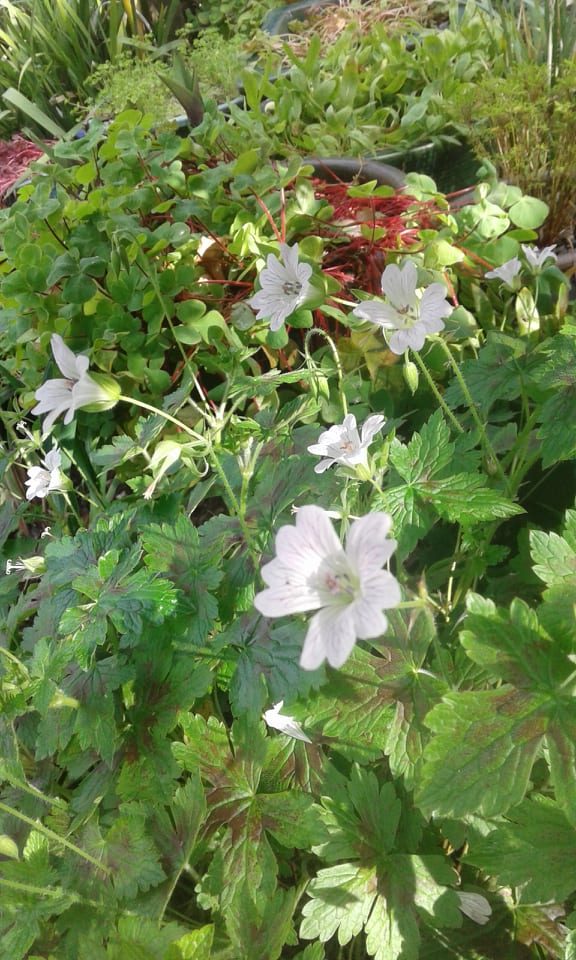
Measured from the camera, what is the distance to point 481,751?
53cm

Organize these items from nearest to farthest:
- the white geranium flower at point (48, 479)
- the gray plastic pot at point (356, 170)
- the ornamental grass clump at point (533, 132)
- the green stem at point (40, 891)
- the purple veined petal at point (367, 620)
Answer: the purple veined petal at point (367, 620) → the green stem at point (40, 891) → the white geranium flower at point (48, 479) → the ornamental grass clump at point (533, 132) → the gray plastic pot at point (356, 170)

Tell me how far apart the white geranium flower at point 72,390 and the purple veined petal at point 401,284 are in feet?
1.18

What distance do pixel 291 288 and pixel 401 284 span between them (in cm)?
25

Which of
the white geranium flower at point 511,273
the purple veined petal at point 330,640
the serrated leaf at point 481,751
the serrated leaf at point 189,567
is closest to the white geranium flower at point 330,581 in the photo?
the purple veined petal at point 330,640

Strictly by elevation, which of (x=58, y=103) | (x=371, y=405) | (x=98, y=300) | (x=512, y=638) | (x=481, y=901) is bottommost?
(x=481, y=901)

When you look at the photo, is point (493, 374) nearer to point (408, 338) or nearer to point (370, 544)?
point (408, 338)

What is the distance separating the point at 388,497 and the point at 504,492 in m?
0.20

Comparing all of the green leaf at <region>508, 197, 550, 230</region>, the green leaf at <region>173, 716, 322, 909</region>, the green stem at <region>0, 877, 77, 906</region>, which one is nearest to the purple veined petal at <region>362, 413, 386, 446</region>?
the green leaf at <region>173, 716, 322, 909</region>

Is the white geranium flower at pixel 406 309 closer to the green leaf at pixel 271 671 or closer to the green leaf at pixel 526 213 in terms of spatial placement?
Answer: the green leaf at pixel 271 671

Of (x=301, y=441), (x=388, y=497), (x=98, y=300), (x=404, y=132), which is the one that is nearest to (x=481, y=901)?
(x=388, y=497)

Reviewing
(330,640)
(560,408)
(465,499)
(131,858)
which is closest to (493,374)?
(560,408)

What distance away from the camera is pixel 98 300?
1170 millimetres

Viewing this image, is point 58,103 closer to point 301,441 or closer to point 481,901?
point 301,441

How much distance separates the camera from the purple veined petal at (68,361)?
2.62ft
